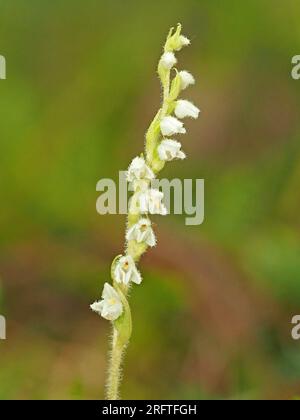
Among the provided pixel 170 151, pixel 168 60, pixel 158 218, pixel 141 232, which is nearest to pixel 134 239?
pixel 141 232

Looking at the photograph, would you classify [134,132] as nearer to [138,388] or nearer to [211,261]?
[211,261]

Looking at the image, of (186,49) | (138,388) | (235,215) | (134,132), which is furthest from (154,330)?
(186,49)

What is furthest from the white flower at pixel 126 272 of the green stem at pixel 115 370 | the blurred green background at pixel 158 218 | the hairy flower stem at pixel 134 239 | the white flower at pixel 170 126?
the blurred green background at pixel 158 218

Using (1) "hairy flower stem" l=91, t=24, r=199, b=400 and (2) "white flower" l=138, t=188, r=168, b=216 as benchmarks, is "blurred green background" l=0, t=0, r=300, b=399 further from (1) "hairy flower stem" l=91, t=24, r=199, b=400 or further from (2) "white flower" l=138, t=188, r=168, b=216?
(2) "white flower" l=138, t=188, r=168, b=216

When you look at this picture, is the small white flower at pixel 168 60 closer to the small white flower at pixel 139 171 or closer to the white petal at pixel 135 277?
the small white flower at pixel 139 171

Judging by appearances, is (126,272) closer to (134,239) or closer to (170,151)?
(134,239)

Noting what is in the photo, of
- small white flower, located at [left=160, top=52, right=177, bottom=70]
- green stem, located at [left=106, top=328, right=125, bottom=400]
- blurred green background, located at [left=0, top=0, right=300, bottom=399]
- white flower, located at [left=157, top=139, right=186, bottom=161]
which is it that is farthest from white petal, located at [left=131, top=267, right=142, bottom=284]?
blurred green background, located at [left=0, top=0, right=300, bottom=399]

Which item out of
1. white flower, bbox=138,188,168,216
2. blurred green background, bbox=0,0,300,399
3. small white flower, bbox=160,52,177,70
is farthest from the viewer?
blurred green background, bbox=0,0,300,399
